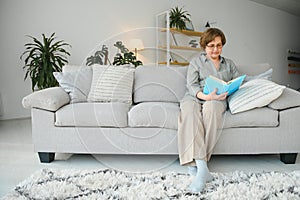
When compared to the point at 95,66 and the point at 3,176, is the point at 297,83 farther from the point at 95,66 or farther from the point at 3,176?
the point at 3,176

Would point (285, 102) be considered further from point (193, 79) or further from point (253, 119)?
point (193, 79)

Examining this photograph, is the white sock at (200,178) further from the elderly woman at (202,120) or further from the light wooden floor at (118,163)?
the light wooden floor at (118,163)

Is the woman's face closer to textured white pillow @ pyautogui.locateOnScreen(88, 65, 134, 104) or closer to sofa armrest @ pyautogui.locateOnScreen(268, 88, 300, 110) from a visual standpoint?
sofa armrest @ pyautogui.locateOnScreen(268, 88, 300, 110)

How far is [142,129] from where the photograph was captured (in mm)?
1752

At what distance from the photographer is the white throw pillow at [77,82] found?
2.08m

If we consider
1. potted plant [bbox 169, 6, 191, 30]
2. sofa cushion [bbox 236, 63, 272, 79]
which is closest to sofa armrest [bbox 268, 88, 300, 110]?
sofa cushion [bbox 236, 63, 272, 79]

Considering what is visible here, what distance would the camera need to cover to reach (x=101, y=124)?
175 cm

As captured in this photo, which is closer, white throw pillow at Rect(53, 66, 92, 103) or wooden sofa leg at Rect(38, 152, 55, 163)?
wooden sofa leg at Rect(38, 152, 55, 163)

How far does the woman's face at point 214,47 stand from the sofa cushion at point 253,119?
0.41 metres

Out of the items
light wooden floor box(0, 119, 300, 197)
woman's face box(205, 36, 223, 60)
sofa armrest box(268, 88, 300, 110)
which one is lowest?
light wooden floor box(0, 119, 300, 197)

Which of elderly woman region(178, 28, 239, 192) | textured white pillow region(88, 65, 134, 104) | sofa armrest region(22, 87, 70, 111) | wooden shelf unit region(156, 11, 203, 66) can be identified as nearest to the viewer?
elderly woman region(178, 28, 239, 192)

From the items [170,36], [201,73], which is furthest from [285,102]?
[170,36]

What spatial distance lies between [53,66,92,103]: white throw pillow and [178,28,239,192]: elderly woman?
0.87 meters

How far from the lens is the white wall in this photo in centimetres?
351
